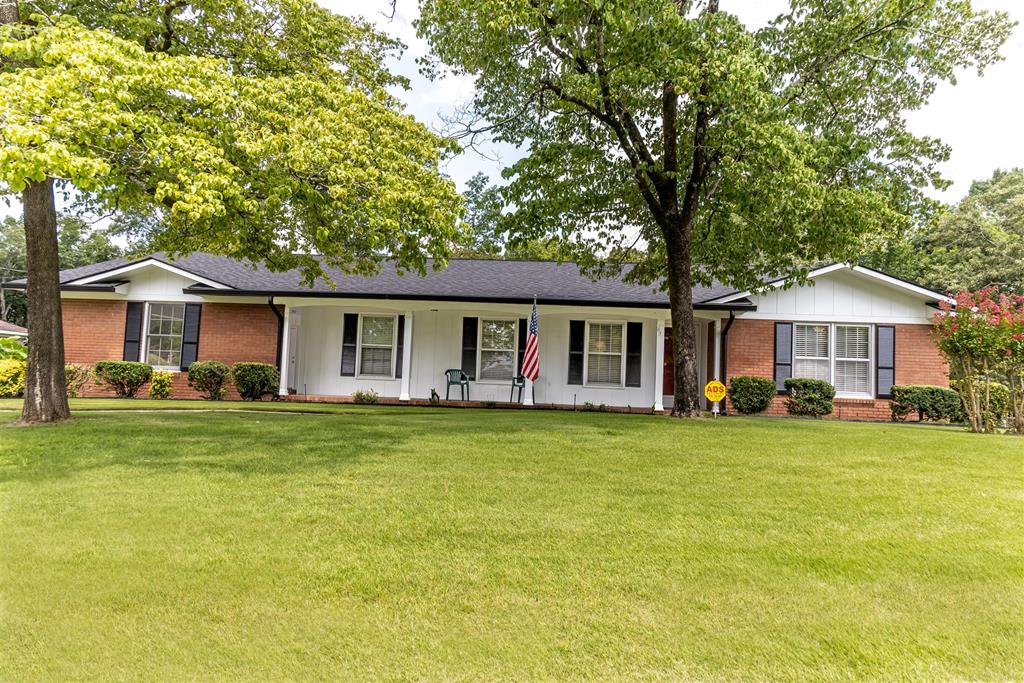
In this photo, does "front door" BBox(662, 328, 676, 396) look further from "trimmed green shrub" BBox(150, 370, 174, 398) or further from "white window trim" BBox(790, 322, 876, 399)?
"trimmed green shrub" BBox(150, 370, 174, 398)

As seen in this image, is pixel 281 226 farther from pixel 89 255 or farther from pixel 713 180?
pixel 89 255

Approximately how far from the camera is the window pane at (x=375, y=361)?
58.4ft

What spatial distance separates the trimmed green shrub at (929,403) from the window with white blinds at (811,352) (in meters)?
1.81

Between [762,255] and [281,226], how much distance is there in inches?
420

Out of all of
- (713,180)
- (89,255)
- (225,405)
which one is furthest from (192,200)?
(89,255)

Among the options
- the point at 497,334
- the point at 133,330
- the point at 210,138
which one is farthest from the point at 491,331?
the point at 210,138

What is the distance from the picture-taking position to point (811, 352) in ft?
55.5

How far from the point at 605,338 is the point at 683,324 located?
15.9ft

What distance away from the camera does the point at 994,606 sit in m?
3.56

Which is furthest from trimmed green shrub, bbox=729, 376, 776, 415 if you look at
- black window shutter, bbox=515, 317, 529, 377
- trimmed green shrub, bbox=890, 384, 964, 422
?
black window shutter, bbox=515, 317, 529, 377

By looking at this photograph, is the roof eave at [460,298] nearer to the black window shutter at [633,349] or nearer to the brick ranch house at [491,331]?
the brick ranch house at [491,331]

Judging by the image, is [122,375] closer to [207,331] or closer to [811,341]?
[207,331]

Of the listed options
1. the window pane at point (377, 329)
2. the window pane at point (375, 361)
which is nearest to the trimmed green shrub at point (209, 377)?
the window pane at point (375, 361)

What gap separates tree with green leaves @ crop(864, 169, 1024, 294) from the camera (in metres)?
27.5
